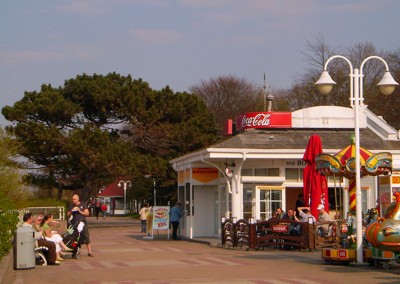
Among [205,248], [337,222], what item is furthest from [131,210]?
[337,222]

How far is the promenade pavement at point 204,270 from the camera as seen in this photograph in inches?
610

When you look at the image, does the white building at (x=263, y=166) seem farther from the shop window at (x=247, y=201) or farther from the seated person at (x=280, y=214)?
the seated person at (x=280, y=214)

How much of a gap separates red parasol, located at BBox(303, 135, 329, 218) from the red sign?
611 cm

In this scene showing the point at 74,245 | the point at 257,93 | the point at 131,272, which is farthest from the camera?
the point at 257,93

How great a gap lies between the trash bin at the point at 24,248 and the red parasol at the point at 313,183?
1022 centimetres

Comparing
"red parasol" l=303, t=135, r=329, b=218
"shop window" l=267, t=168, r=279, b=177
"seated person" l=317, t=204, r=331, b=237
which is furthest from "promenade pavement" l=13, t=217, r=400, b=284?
"shop window" l=267, t=168, r=279, b=177

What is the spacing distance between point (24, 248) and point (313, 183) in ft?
34.8

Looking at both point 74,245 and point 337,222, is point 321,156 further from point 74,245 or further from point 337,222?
point 74,245

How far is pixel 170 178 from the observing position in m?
56.8

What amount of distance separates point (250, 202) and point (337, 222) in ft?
33.4

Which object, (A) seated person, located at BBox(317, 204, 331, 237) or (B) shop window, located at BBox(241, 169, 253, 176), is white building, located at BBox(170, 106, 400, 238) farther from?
(A) seated person, located at BBox(317, 204, 331, 237)

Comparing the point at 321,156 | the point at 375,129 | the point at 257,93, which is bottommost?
the point at 321,156

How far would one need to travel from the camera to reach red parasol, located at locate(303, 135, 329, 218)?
25188 millimetres

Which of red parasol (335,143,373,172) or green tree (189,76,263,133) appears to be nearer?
red parasol (335,143,373,172)
